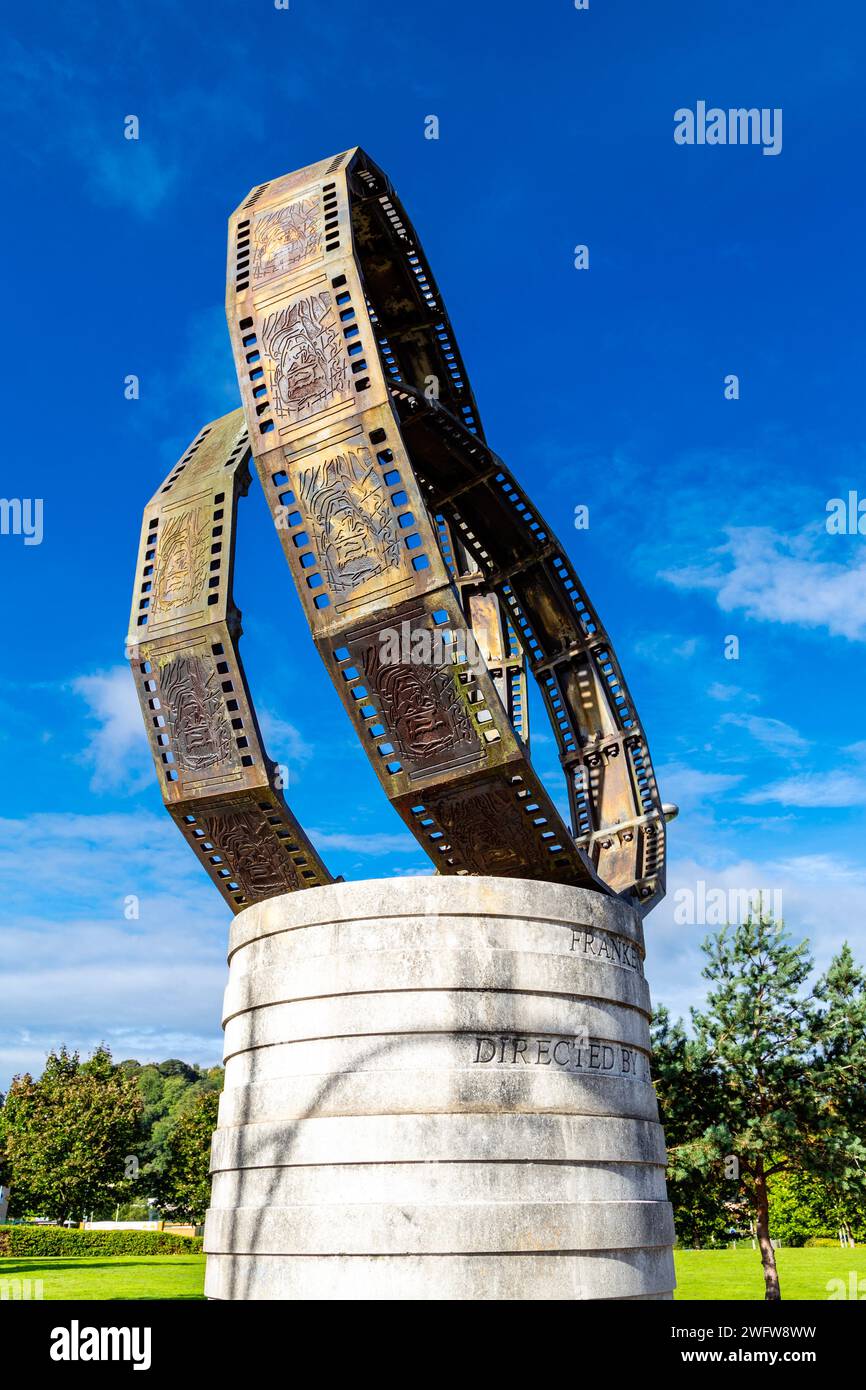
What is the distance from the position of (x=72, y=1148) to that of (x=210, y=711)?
1609 inches

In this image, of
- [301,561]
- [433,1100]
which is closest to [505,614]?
[301,561]

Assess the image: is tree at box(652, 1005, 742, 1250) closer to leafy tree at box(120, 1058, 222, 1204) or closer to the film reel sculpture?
the film reel sculpture

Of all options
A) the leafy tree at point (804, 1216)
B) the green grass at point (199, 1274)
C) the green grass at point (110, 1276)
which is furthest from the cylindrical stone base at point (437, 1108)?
the leafy tree at point (804, 1216)

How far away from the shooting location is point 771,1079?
100ft

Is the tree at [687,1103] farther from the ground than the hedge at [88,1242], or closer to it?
farther from the ground

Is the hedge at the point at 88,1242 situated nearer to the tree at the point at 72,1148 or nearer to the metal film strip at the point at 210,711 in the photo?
the tree at the point at 72,1148

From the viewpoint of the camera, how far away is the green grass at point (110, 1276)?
90.2 ft

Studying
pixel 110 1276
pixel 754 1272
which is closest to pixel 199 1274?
pixel 110 1276

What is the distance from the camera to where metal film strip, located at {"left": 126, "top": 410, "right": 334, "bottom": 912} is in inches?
593

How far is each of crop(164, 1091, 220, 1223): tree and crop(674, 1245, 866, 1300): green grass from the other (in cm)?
2147

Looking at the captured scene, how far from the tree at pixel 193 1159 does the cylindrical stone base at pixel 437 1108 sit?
4114 cm

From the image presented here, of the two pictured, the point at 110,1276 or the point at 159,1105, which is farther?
the point at 159,1105

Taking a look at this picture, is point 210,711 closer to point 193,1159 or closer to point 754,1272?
point 754,1272
